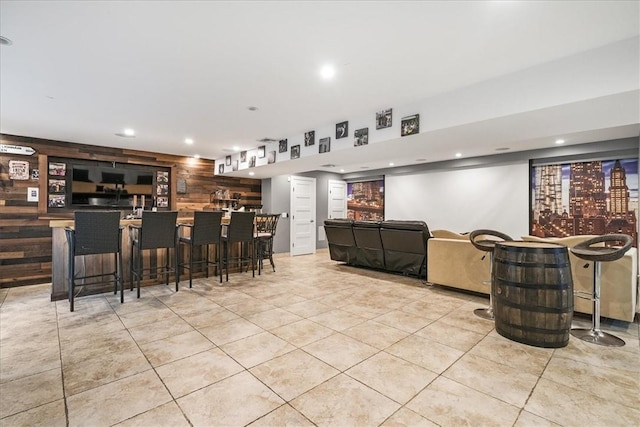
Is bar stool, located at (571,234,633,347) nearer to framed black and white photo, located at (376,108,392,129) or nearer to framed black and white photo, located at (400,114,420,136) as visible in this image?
framed black and white photo, located at (400,114,420,136)

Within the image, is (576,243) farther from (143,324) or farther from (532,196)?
(143,324)

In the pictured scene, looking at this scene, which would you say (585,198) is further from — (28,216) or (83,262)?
(28,216)

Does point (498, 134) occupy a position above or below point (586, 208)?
above

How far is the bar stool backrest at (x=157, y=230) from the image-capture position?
3824mm

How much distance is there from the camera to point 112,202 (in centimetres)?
596

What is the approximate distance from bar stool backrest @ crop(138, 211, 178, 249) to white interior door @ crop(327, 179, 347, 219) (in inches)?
218

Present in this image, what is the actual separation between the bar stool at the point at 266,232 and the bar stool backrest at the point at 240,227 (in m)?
0.53

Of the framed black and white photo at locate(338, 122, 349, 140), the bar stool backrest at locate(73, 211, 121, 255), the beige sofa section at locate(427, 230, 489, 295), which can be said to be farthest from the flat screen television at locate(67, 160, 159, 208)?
the beige sofa section at locate(427, 230, 489, 295)

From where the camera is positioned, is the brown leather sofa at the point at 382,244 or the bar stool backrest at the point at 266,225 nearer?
the brown leather sofa at the point at 382,244

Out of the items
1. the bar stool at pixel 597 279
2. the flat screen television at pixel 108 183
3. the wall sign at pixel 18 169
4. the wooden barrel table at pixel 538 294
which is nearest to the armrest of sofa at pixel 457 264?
the bar stool at pixel 597 279

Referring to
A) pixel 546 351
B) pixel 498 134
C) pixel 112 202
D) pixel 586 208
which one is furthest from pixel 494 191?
pixel 112 202

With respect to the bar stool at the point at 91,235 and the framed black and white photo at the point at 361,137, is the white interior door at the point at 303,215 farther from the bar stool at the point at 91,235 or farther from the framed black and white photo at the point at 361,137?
the bar stool at the point at 91,235

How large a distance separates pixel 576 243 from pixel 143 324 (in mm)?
4515

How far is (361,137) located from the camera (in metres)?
4.20
